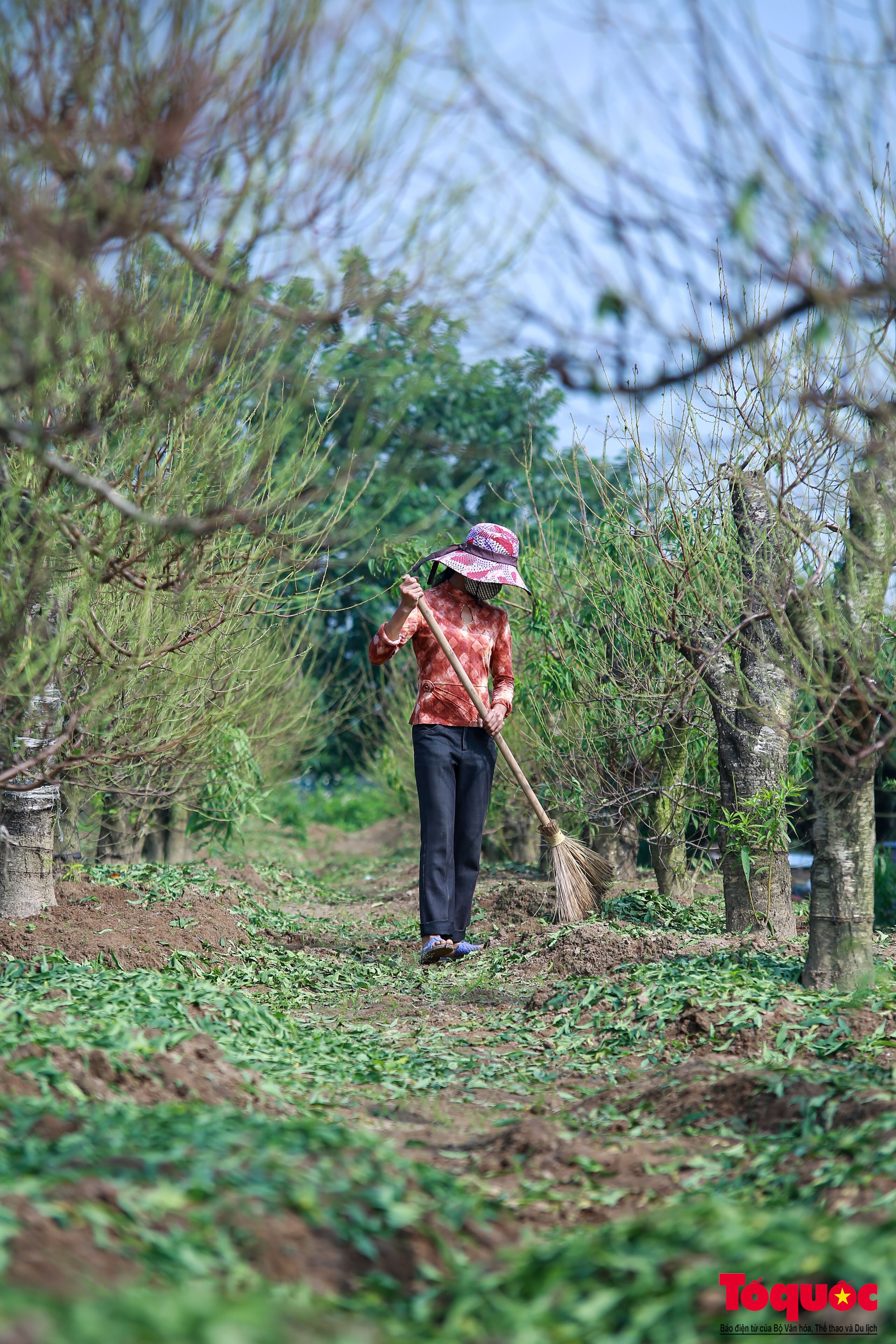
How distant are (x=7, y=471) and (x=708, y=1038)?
9.55 ft

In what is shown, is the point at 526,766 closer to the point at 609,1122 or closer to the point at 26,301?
the point at 609,1122

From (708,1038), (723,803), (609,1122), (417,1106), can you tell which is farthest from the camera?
(723,803)

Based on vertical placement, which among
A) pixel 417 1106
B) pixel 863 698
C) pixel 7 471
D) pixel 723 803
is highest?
pixel 7 471

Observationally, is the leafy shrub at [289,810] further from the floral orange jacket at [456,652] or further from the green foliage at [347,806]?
the floral orange jacket at [456,652]

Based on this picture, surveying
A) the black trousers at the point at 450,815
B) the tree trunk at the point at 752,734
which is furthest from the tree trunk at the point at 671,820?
the black trousers at the point at 450,815

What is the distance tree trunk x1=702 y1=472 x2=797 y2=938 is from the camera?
4.54 meters

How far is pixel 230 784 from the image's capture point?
23.6 feet

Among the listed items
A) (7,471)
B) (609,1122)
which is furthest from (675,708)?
(7,471)

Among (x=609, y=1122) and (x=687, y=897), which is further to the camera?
(x=687, y=897)

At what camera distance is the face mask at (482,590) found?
5.50m

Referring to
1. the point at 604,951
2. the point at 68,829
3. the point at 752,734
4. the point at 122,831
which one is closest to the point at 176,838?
the point at 122,831

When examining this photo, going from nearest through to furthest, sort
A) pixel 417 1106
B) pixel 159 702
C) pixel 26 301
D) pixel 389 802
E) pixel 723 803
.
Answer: pixel 26 301 < pixel 417 1106 < pixel 159 702 < pixel 723 803 < pixel 389 802

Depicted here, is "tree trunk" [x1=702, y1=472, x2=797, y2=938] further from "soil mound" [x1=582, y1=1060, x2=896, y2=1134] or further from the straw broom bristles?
"soil mound" [x1=582, y1=1060, x2=896, y2=1134]

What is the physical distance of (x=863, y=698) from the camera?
124 inches
